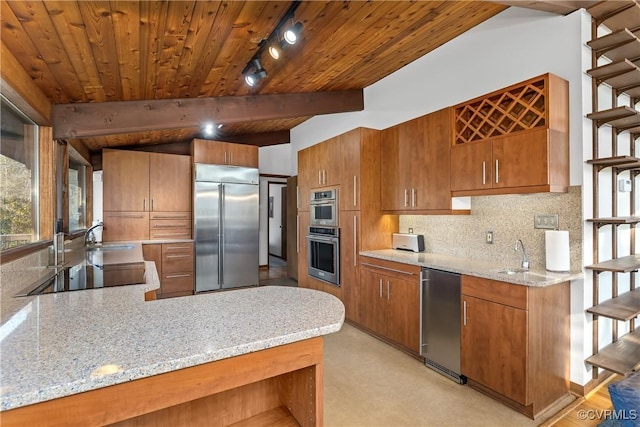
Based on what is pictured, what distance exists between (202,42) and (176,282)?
3.66m

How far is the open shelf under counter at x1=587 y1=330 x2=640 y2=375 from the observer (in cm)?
210

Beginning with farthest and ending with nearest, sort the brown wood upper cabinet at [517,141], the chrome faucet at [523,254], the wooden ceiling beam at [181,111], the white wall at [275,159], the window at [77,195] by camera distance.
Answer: the white wall at [275,159], the window at [77,195], the wooden ceiling beam at [181,111], the chrome faucet at [523,254], the brown wood upper cabinet at [517,141]

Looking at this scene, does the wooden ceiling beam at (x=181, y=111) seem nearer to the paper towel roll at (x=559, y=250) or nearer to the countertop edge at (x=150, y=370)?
the countertop edge at (x=150, y=370)

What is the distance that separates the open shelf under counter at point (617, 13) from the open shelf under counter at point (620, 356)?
7.89 ft

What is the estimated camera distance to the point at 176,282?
4.68 meters

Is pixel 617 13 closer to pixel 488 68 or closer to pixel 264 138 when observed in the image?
pixel 488 68

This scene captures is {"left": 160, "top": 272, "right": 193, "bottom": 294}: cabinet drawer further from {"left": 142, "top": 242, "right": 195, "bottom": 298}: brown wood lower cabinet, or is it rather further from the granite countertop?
the granite countertop

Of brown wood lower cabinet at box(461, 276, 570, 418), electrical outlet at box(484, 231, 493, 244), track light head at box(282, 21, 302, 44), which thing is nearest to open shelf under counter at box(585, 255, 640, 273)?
brown wood lower cabinet at box(461, 276, 570, 418)

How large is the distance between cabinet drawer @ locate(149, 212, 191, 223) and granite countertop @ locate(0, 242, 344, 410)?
11.5 ft

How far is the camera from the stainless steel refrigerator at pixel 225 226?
4.83 meters

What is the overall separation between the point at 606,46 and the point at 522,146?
880 mm

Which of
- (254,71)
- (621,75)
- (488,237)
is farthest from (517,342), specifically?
(254,71)

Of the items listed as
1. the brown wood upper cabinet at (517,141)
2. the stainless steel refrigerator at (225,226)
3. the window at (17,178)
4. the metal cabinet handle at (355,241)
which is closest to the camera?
the window at (17,178)

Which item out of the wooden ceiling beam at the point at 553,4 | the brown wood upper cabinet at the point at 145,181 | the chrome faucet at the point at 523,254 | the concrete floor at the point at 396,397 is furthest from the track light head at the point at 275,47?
the brown wood upper cabinet at the point at 145,181
